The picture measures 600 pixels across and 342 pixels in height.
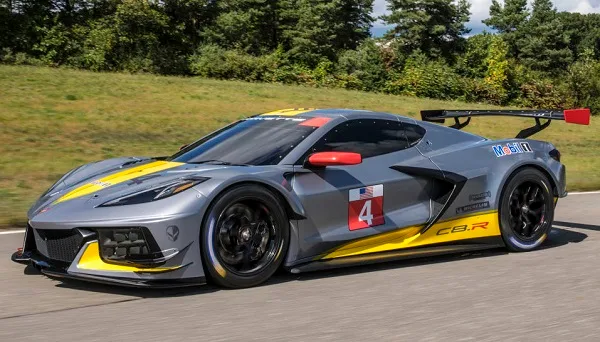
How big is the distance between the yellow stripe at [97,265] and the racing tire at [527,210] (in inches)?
122

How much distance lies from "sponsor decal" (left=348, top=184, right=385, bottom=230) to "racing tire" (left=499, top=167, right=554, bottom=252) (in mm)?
1356

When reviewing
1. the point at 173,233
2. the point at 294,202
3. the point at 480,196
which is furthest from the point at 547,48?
the point at 173,233

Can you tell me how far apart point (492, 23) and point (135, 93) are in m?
73.4

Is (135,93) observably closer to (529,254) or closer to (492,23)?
(529,254)

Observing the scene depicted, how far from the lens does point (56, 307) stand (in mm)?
4633

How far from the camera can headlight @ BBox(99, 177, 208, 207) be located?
497cm

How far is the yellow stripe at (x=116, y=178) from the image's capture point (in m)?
5.38

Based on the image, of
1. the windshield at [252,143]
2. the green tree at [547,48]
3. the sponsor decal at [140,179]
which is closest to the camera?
the sponsor decal at [140,179]

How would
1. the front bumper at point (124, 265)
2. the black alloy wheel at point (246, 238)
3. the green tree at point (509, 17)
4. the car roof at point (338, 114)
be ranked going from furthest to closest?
1. the green tree at point (509, 17)
2. the car roof at point (338, 114)
3. the black alloy wheel at point (246, 238)
4. the front bumper at point (124, 265)

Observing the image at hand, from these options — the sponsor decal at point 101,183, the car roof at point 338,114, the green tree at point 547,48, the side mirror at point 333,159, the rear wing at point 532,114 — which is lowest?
the sponsor decal at point 101,183

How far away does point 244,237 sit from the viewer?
5.20 meters

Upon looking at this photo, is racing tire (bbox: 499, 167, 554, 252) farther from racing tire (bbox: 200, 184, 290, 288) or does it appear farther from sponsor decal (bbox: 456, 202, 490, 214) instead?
racing tire (bbox: 200, 184, 290, 288)

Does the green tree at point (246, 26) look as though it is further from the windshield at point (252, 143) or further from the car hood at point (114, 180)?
the car hood at point (114, 180)

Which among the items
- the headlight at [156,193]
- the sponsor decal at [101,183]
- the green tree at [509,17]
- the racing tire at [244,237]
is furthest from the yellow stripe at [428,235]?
the green tree at [509,17]
